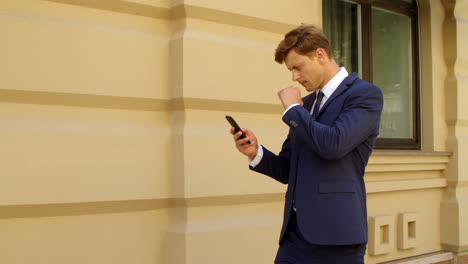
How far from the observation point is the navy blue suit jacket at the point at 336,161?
85.4 inches

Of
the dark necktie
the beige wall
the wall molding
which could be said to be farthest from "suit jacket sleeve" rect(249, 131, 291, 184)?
the wall molding

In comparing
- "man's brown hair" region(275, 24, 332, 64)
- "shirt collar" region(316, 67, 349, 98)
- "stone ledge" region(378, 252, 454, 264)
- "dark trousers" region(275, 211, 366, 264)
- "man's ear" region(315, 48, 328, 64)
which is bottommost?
"stone ledge" region(378, 252, 454, 264)

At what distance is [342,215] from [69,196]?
62.0 inches

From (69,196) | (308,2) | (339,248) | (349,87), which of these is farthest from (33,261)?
(308,2)

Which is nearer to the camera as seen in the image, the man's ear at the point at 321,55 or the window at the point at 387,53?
the man's ear at the point at 321,55

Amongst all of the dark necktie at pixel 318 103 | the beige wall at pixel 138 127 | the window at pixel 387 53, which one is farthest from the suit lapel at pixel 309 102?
the window at pixel 387 53

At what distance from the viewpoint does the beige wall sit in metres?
3.01

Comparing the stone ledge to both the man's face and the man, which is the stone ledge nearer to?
the man

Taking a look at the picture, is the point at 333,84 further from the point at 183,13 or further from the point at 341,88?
the point at 183,13

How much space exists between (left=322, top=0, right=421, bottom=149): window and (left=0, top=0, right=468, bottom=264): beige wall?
1215mm

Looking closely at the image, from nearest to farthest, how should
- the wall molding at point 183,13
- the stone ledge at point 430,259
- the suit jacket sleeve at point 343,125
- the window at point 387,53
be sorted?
the suit jacket sleeve at point 343,125 < the wall molding at point 183,13 < the stone ledge at point 430,259 < the window at point 387,53

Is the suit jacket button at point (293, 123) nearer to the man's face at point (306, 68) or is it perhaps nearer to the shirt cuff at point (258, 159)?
the man's face at point (306, 68)

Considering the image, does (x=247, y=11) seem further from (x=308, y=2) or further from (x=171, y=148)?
(x=171, y=148)

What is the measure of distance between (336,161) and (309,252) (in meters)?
0.37
